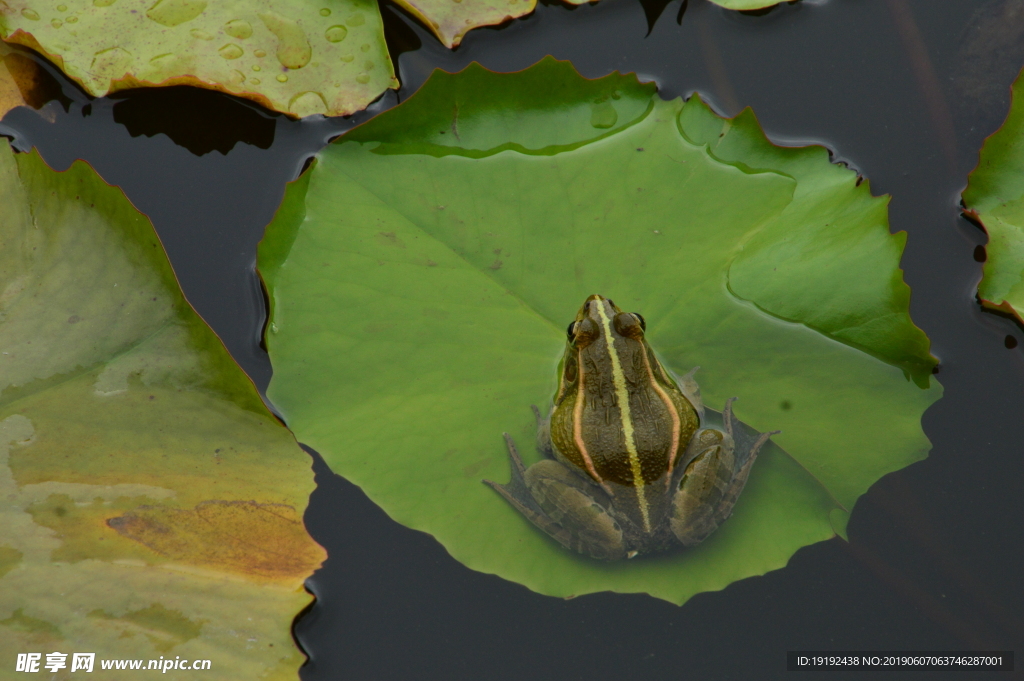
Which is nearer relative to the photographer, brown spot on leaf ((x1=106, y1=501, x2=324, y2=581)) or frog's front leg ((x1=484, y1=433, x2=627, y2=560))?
brown spot on leaf ((x1=106, y1=501, x2=324, y2=581))

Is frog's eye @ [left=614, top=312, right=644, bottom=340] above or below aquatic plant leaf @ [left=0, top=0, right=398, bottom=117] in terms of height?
below

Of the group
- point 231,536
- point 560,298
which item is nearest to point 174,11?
point 560,298

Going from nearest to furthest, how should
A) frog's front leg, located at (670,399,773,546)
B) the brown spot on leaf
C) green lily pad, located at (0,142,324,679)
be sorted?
green lily pad, located at (0,142,324,679), the brown spot on leaf, frog's front leg, located at (670,399,773,546)

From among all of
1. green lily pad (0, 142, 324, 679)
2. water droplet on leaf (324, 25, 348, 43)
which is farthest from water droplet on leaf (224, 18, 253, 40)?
green lily pad (0, 142, 324, 679)

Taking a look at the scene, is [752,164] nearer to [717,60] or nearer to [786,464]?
[717,60]

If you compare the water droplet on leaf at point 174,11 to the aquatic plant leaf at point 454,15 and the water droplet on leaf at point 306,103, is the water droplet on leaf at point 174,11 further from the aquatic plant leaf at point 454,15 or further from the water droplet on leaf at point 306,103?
the aquatic plant leaf at point 454,15

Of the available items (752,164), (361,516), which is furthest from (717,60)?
(361,516)

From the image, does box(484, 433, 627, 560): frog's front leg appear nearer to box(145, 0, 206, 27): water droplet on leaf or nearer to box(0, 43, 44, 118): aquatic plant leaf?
box(145, 0, 206, 27): water droplet on leaf

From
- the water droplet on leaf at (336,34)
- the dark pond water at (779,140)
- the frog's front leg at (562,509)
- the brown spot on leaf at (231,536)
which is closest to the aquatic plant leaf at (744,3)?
the dark pond water at (779,140)
